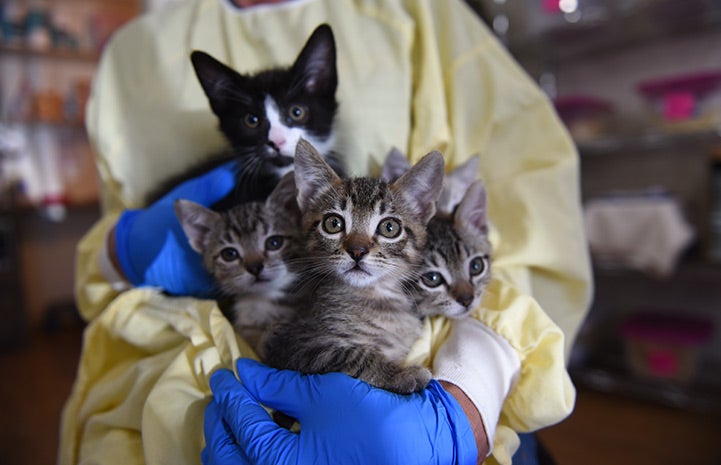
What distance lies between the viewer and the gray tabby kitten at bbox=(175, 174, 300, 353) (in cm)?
91

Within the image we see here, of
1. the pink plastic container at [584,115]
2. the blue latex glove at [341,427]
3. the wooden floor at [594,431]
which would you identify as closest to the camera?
the blue latex glove at [341,427]

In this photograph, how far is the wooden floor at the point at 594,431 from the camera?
1.87m

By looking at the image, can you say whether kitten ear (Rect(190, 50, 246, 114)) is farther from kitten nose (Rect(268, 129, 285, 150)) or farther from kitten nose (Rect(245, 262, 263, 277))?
kitten nose (Rect(245, 262, 263, 277))

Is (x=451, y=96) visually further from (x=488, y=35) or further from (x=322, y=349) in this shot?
(x=322, y=349)

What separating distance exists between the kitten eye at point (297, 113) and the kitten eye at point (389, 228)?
32cm

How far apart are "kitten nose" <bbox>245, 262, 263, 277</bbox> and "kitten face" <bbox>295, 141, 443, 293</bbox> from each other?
126 millimetres

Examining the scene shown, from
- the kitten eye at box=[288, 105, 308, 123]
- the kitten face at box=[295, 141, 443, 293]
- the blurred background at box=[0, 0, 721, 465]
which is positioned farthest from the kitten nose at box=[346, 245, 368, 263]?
the blurred background at box=[0, 0, 721, 465]

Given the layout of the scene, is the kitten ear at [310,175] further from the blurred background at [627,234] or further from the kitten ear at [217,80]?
the blurred background at [627,234]

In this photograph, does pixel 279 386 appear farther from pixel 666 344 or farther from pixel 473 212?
pixel 666 344

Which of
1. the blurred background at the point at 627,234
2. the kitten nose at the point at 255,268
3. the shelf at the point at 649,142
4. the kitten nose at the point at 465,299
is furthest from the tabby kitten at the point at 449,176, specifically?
the shelf at the point at 649,142

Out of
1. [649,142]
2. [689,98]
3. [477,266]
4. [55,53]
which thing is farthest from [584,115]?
[55,53]

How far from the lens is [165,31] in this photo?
4.17 feet

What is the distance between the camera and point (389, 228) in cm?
78

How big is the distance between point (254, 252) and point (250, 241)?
0.09 feet
